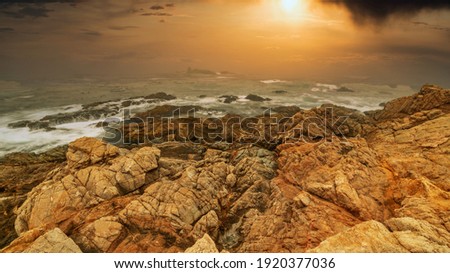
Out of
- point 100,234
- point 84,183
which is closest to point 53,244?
point 100,234

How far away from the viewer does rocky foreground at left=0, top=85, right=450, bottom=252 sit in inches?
241

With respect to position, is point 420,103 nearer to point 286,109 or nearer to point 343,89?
point 343,89

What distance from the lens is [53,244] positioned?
19.7ft

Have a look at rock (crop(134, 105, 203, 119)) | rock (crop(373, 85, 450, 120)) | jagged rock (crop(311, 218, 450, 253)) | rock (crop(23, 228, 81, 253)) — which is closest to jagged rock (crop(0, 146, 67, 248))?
rock (crop(23, 228, 81, 253))

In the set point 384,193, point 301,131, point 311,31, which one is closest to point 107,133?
point 301,131

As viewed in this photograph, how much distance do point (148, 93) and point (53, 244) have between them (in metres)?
7.38

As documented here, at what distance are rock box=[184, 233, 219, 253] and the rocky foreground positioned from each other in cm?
3

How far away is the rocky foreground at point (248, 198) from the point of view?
20.1ft

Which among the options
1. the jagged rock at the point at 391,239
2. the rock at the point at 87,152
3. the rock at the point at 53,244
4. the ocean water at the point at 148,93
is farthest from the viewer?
the ocean water at the point at 148,93

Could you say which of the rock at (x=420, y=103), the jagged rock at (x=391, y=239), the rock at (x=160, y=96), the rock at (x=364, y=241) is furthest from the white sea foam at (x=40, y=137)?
the rock at (x=420, y=103)

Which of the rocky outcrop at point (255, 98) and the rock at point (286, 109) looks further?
the rocky outcrop at point (255, 98)

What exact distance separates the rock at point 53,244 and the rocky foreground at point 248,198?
2 cm

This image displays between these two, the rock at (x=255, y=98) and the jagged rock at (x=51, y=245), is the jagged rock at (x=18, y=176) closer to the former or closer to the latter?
the jagged rock at (x=51, y=245)

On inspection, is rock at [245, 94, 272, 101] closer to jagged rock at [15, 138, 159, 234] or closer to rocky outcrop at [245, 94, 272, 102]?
rocky outcrop at [245, 94, 272, 102]
